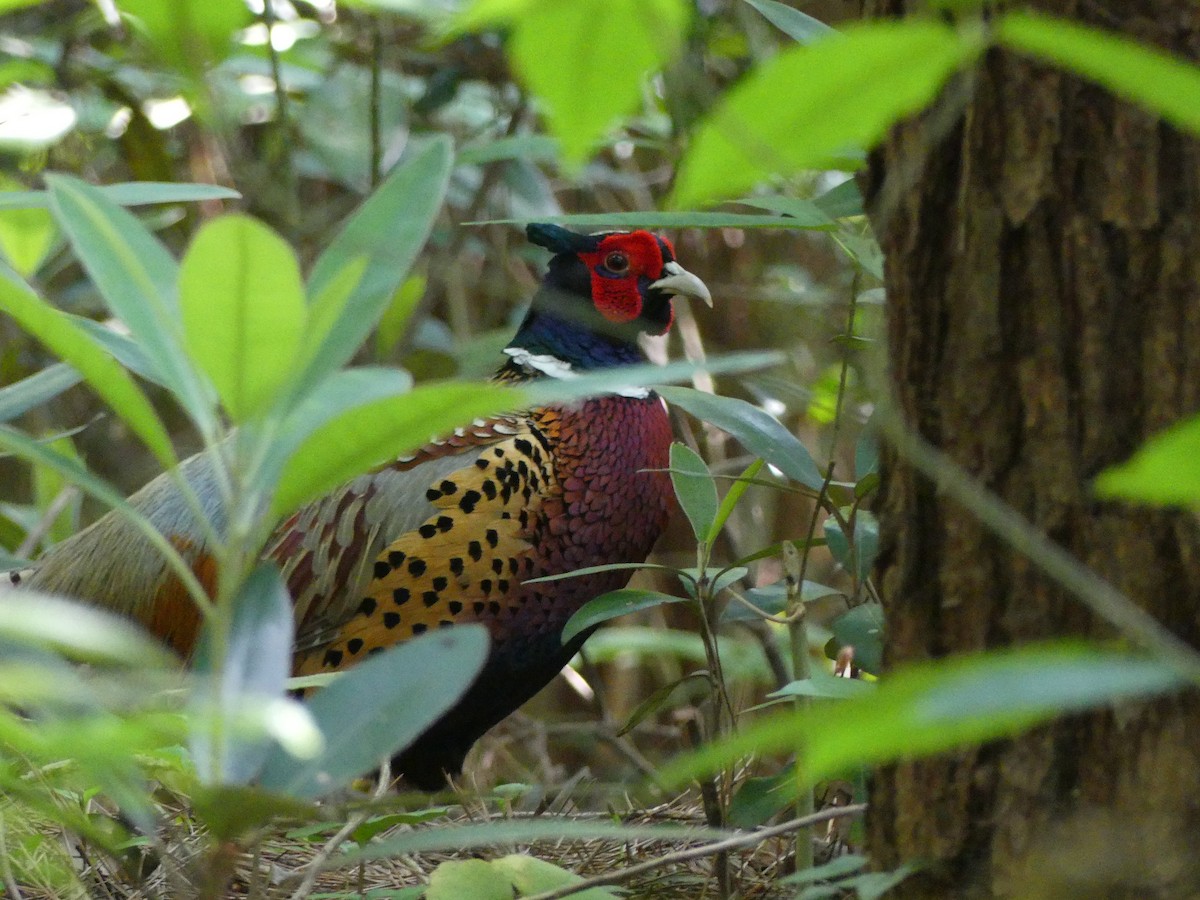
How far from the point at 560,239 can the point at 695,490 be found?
1208 mm

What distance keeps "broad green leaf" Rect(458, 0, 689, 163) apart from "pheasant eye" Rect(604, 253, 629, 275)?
2.15m

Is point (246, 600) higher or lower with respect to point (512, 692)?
higher

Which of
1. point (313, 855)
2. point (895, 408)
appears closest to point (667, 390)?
point (895, 408)

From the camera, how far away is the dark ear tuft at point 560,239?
2670mm

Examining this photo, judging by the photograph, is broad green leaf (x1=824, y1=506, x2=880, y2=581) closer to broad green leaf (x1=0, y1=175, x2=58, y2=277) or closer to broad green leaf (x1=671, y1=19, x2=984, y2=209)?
broad green leaf (x1=671, y1=19, x2=984, y2=209)

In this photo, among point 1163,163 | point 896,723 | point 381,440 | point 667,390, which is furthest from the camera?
point 667,390

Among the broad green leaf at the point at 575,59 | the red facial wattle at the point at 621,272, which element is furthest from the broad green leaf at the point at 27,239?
the broad green leaf at the point at 575,59

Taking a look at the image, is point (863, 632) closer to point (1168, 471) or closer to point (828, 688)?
point (828, 688)

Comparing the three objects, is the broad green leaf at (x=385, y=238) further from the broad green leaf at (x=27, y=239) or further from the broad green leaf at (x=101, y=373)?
the broad green leaf at (x=27, y=239)

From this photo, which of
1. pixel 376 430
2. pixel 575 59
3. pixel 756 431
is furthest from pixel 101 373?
pixel 756 431

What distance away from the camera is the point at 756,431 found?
1533 mm

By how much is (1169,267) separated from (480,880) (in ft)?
2.76

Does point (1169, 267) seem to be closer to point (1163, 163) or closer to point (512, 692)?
point (1163, 163)

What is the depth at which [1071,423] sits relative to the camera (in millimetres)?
925
